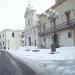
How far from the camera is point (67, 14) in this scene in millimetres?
40094

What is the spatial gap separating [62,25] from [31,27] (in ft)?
73.7

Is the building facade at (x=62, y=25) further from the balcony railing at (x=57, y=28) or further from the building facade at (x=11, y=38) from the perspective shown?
the building facade at (x=11, y=38)

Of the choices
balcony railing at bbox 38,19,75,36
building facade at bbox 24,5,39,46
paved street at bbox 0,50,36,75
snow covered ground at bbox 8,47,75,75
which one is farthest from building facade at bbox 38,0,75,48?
paved street at bbox 0,50,36,75

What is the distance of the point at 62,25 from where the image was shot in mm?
41938

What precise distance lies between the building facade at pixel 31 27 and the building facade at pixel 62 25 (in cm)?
753

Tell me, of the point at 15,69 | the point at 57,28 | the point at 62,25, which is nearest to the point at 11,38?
the point at 57,28

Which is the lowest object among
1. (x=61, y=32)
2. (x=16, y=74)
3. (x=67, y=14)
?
(x=16, y=74)

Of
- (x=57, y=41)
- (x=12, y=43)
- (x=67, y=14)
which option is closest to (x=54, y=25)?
(x=57, y=41)

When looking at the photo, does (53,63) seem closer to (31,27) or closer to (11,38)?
(31,27)

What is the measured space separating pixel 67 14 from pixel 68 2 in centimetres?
210

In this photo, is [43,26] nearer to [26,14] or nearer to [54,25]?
[54,25]

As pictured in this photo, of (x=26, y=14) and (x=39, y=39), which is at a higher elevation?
(x=26, y=14)

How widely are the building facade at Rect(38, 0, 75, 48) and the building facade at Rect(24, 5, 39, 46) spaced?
7.53 metres

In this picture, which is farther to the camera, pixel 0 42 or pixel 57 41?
pixel 0 42
